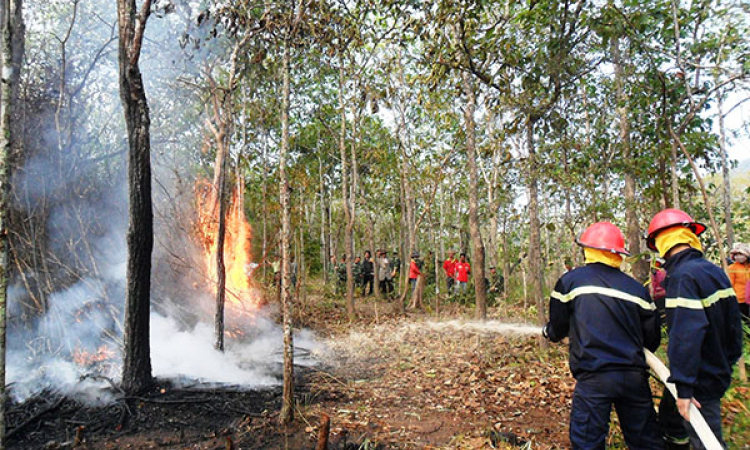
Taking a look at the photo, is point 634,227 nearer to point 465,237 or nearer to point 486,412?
point 486,412

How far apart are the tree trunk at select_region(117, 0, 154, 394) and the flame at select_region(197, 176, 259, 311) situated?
3287 mm

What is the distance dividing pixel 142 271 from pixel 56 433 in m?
2.22

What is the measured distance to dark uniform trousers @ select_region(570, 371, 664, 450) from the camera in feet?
9.92

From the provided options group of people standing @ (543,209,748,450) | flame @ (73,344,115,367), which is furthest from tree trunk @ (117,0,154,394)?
group of people standing @ (543,209,748,450)

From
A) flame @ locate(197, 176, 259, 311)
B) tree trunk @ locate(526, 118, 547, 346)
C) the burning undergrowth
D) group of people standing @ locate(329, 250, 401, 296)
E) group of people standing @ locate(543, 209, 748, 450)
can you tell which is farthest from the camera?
group of people standing @ locate(329, 250, 401, 296)

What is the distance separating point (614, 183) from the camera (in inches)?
780

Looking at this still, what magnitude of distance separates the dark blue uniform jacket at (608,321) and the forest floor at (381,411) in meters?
1.57

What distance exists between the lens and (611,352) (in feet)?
10.0

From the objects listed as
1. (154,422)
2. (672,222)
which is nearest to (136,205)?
(154,422)

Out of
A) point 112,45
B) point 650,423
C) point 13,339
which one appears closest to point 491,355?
point 650,423

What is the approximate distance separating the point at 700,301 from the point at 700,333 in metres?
0.22

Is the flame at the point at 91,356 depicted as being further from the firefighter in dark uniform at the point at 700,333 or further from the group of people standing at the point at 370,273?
the group of people standing at the point at 370,273

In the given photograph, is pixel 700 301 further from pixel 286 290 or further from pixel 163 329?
pixel 163 329

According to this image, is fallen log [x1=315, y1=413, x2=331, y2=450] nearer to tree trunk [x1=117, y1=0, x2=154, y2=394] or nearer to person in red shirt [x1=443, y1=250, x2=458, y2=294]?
tree trunk [x1=117, y1=0, x2=154, y2=394]
